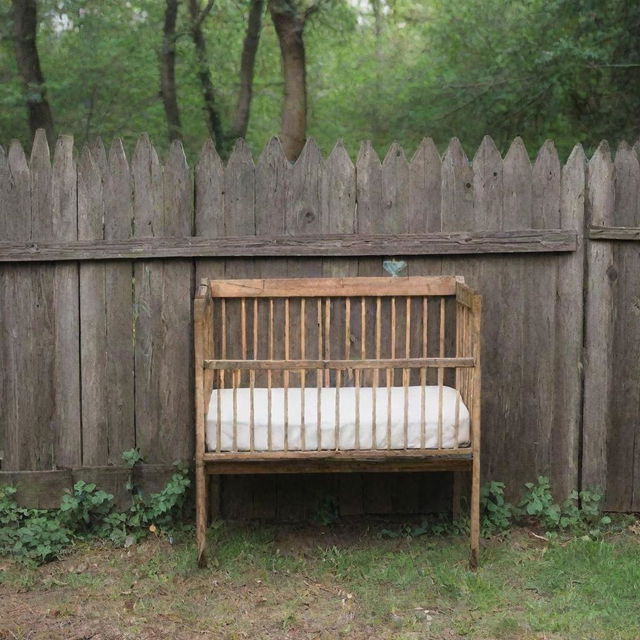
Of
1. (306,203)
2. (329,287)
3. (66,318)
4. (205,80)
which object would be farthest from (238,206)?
(205,80)

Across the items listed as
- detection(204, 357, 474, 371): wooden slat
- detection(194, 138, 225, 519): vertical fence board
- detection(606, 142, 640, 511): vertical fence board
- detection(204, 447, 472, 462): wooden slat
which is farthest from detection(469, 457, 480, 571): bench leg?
detection(194, 138, 225, 519): vertical fence board

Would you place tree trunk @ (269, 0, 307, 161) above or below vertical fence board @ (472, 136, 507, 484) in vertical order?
above

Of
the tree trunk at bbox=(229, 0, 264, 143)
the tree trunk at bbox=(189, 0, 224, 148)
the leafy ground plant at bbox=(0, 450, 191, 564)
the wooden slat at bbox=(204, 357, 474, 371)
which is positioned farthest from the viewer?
the tree trunk at bbox=(189, 0, 224, 148)

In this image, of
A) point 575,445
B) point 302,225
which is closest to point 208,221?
point 302,225

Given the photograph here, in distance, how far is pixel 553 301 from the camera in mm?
4457

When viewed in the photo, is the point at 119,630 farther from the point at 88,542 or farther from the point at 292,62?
the point at 292,62

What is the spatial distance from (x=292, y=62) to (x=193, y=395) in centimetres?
575

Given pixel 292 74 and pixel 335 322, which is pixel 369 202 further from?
pixel 292 74

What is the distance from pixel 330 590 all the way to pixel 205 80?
959 cm

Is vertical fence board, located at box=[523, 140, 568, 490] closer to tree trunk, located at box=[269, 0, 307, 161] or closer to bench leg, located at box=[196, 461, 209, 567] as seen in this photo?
bench leg, located at box=[196, 461, 209, 567]

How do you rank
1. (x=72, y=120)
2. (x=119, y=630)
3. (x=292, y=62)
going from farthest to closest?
1. (x=72, y=120)
2. (x=292, y=62)
3. (x=119, y=630)

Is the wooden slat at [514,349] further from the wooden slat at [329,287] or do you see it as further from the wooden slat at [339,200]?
the wooden slat at [339,200]

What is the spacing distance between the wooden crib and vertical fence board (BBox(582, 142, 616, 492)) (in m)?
0.81

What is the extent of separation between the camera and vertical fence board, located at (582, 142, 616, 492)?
4.41 m
